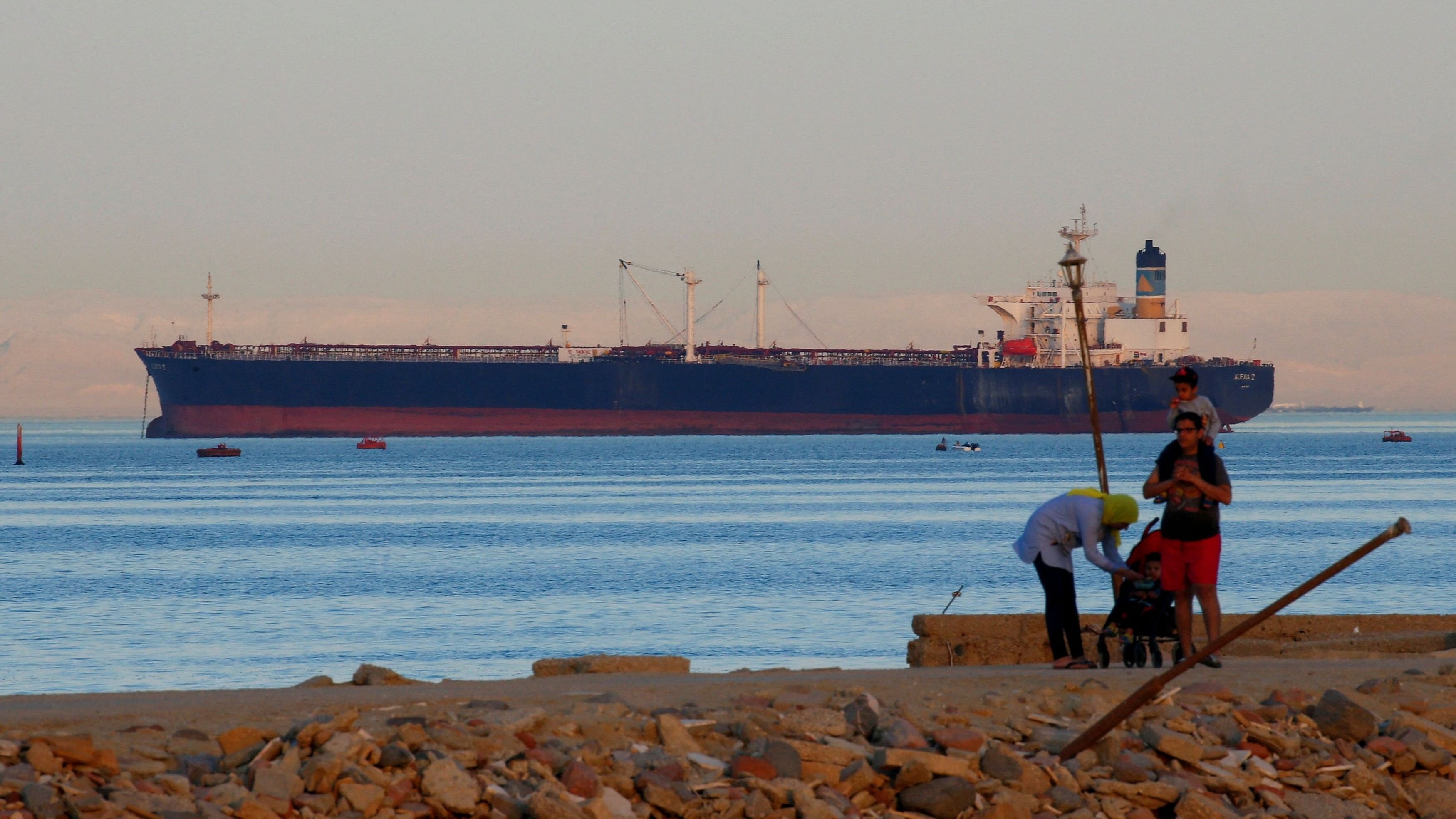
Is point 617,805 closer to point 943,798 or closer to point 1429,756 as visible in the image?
point 943,798

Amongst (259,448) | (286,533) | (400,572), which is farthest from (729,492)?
(259,448)

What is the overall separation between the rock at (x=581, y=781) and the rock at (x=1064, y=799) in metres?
1.64

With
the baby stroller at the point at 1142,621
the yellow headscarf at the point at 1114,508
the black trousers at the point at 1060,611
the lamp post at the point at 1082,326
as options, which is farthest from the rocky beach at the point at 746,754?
the lamp post at the point at 1082,326

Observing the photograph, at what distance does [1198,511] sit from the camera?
7.47 metres

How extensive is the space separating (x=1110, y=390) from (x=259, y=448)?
57616mm

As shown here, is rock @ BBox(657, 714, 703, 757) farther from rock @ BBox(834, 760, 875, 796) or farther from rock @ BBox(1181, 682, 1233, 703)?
rock @ BBox(1181, 682, 1233, 703)

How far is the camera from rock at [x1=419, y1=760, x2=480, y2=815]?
559 cm

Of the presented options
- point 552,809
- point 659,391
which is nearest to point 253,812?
point 552,809

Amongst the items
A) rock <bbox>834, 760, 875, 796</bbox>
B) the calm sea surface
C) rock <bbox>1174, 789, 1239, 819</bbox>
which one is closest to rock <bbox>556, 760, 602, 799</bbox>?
rock <bbox>834, 760, 875, 796</bbox>

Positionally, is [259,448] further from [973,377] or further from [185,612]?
[185,612]

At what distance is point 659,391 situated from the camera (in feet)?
282

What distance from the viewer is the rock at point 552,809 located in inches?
213

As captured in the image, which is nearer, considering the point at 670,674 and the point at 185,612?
the point at 670,674

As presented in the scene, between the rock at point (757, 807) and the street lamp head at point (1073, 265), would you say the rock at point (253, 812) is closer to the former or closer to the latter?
A: the rock at point (757, 807)
